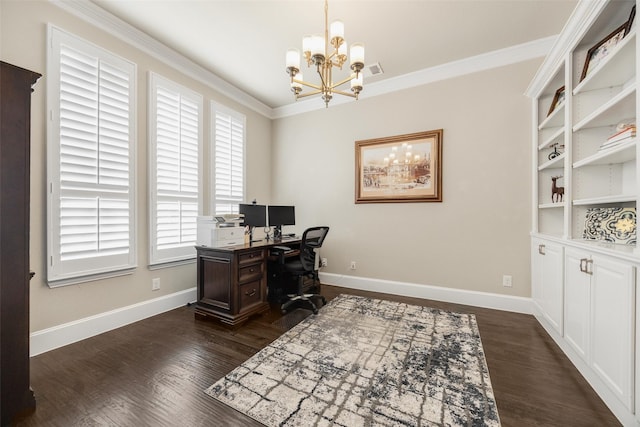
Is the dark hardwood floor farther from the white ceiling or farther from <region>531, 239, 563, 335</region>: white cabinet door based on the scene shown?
the white ceiling

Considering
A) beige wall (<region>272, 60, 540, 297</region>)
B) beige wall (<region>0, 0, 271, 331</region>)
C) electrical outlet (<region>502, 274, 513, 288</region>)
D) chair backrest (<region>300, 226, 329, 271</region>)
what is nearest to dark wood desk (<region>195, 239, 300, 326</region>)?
chair backrest (<region>300, 226, 329, 271</region>)

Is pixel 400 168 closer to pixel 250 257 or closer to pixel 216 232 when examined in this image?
pixel 250 257

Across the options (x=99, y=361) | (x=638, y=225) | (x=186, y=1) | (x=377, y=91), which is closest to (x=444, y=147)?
(x=377, y=91)

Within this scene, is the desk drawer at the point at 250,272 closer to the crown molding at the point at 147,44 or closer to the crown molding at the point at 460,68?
the crown molding at the point at 147,44

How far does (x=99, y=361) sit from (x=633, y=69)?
14.2 ft

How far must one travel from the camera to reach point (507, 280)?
Answer: 293cm

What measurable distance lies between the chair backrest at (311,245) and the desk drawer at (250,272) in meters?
0.49

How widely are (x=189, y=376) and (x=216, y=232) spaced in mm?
1371

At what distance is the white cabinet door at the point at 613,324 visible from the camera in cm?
132

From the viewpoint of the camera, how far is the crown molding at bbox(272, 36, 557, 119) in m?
2.78

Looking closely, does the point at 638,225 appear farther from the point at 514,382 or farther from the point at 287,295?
the point at 287,295

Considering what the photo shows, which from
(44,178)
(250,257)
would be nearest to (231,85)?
(44,178)

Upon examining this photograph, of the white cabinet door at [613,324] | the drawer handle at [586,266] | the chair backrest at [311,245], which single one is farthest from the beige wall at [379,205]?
the white cabinet door at [613,324]

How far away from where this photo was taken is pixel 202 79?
3.33 meters
